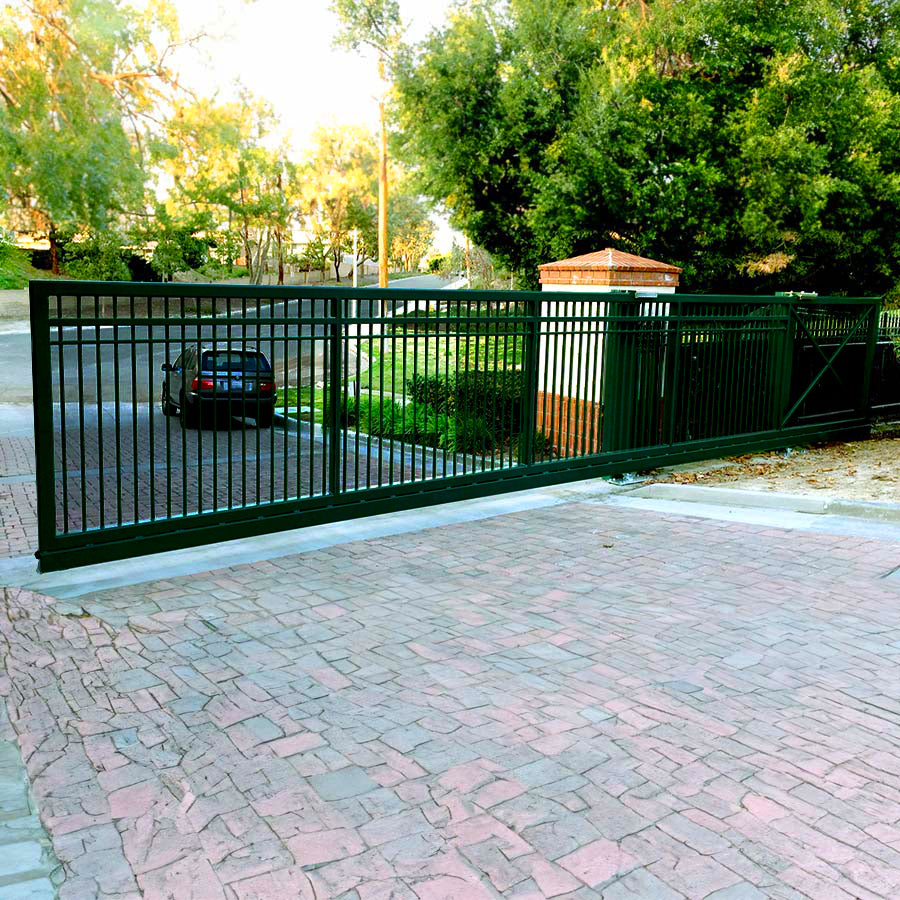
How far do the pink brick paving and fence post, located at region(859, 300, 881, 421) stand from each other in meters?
7.44

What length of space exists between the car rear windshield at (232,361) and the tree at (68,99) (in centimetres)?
2537

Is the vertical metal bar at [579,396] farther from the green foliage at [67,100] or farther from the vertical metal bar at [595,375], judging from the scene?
the green foliage at [67,100]

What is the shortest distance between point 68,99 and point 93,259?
19036 mm

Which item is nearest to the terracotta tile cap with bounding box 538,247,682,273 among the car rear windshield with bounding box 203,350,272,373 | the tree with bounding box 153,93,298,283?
the car rear windshield with bounding box 203,350,272,373

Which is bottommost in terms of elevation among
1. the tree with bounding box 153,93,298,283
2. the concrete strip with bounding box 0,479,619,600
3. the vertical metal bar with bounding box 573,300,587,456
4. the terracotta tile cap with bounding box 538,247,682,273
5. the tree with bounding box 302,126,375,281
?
the concrete strip with bounding box 0,479,619,600

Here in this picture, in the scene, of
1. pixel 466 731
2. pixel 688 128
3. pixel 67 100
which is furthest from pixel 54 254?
pixel 466 731

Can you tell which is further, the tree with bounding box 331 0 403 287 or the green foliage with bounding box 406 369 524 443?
the tree with bounding box 331 0 403 287

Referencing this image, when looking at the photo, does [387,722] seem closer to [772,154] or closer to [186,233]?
[772,154]

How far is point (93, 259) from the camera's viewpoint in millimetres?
47938

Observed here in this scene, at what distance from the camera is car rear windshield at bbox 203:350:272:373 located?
23.0ft

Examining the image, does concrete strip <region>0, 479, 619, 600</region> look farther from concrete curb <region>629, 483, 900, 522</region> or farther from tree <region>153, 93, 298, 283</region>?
tree <region>153, 93, 298, 283</region>

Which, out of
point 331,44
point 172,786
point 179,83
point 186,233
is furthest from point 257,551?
point 186,233

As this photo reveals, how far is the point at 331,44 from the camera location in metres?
23.7

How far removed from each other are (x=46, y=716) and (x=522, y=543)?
4.30 meters
